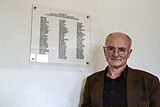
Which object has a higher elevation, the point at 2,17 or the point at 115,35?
the point at 2,17

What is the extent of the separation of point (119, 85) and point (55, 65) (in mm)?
441

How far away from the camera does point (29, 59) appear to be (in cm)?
152

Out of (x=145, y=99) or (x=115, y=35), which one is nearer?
(x=145, y=99)

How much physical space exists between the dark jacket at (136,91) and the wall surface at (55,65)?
0.15m

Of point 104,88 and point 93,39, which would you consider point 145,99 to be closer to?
point 104,88

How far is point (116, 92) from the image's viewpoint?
4.80ft

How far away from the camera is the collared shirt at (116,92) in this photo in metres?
1.45

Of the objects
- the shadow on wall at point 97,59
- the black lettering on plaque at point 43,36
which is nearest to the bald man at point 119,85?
the shadow on wall at point 97,59

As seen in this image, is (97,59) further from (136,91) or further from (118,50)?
(136,91)

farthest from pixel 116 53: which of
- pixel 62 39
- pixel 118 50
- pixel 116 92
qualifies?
pixel 62 39

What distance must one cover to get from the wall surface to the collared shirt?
Result: 24cm

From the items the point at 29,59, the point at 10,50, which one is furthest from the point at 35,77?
the point at 10,50

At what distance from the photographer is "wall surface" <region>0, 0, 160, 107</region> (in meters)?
1.47

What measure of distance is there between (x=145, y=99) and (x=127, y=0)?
870 mm
